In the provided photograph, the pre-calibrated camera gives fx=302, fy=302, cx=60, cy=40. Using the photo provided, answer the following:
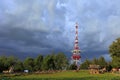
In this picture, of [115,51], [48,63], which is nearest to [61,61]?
[48,63]

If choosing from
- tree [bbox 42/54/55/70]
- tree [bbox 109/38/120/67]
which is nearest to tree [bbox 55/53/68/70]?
tree [bbox 42/54/55/70]

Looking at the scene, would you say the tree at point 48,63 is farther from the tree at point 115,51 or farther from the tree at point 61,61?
the tree at point 115,51

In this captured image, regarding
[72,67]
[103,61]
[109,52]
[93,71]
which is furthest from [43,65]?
[93,71]

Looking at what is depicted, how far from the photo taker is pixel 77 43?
6068 inches

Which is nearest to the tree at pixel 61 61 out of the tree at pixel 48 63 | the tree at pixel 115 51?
the tree at pixel 48 63

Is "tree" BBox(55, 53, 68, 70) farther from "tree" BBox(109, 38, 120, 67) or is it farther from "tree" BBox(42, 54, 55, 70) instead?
"tree" BBox(109, 38, 120, 67)

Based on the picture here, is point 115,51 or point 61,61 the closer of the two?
point 115,51

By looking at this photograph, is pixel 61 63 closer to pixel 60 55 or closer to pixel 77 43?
pixel 60 55

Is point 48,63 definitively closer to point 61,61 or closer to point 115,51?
point 61,61

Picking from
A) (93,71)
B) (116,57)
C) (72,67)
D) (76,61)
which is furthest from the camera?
(72,67)

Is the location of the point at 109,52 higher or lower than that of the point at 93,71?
higher

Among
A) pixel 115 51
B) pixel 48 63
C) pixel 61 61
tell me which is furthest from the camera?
pixel 61 61

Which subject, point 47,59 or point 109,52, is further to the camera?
point 47,59

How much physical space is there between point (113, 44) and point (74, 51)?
20.8 meters
